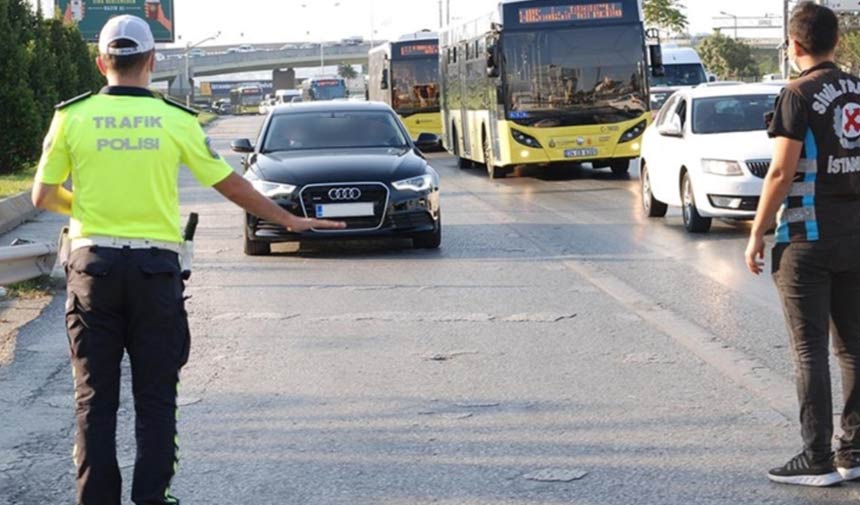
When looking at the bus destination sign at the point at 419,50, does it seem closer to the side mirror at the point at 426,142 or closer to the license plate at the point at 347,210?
the side mirror at the point at 426,142

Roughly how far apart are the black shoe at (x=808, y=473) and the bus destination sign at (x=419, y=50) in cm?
3703

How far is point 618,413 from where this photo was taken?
7.43 m

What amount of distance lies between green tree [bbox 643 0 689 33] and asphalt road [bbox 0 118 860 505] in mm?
69955

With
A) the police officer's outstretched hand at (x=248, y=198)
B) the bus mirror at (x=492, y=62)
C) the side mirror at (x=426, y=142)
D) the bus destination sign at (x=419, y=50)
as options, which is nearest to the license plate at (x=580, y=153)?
the bus mirror at (x=492, y=62)

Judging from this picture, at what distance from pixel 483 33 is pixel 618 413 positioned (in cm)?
2184

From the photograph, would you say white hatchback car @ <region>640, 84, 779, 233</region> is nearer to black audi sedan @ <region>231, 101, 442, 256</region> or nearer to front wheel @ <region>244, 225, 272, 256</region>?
black audi sedan @ <region>231, 101, 442, 256</region>

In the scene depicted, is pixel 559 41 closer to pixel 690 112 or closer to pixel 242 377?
pixel 690 112

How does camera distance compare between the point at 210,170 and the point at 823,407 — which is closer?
the point at 210,170

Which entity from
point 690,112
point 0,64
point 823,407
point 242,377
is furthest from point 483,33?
point 823,407

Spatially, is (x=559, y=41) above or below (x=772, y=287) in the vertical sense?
above

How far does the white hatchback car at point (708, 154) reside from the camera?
51.1ft

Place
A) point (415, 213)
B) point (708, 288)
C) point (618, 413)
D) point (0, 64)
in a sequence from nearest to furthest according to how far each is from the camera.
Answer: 1. point (618, 413)
2. point (708, 288)
3. point (415, 213)
4. point (0, 64)

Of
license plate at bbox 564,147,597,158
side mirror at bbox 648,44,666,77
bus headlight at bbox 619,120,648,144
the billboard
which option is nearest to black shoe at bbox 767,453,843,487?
license plate at bbox 564,147,597,158

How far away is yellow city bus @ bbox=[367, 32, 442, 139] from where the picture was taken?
42.4 metres
